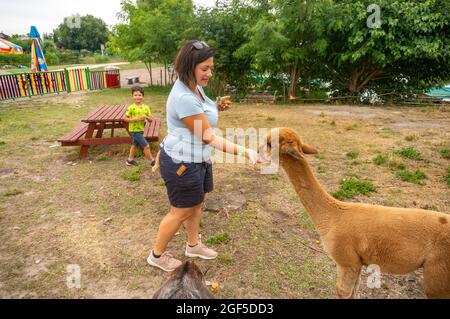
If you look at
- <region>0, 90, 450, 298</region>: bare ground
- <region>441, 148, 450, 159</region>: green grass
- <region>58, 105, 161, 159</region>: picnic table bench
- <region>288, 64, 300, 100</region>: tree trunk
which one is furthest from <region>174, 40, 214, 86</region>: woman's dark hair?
<region>288, 64, 300, 100</region>: tree trunk

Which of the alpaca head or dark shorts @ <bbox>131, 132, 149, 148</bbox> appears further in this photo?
dark shorts @ <bbox>131, 132, 149, 148</bbox>

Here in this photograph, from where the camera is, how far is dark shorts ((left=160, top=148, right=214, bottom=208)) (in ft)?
7.80

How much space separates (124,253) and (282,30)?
11758mm

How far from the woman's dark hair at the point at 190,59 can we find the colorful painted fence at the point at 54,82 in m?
13.3

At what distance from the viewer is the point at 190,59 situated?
220 cm

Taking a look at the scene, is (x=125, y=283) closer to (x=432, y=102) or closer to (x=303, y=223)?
(x=303, y=223)

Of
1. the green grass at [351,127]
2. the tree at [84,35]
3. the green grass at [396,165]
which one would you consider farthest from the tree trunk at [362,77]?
the tree at [84,35]

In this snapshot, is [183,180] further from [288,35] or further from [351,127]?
[288,35]

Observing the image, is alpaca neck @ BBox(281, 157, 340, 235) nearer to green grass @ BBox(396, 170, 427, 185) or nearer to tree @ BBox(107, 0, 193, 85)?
green grass @ BBox(396, 170, 427, 185)

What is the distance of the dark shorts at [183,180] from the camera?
2379 mm

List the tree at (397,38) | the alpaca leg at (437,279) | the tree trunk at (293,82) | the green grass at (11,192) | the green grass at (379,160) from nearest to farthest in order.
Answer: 1. the alpaca leg at (437,279)
2. the green grass at (11,192)
3. the green grass at (379,160)
4. the tree at (397,38)
5. the tree trunk at (293,82)

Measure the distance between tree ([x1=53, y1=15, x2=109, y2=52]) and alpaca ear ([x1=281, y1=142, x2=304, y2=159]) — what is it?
239 ft

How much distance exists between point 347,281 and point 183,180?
4.59 feet

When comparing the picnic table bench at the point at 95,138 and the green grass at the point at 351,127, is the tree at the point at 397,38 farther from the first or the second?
the picnic table bench at the point at 95,138
